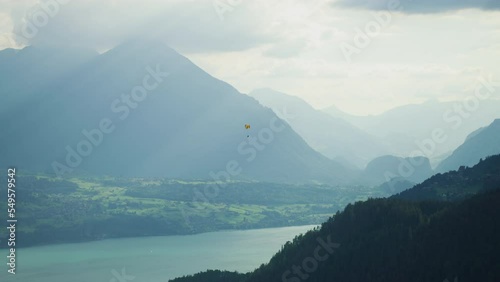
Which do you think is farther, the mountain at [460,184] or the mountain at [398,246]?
the mountain at [460,184]

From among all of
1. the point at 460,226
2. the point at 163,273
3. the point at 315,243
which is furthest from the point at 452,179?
the point at 163,273

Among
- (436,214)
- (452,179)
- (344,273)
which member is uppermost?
(452,179)

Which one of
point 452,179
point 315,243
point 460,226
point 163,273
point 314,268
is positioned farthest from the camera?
point 163,273

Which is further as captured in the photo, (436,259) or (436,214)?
(436,214)

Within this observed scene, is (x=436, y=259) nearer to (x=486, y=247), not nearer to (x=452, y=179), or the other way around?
(x=486, y=247)

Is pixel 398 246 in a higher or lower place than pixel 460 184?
lower

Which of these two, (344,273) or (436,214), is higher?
(436,214)

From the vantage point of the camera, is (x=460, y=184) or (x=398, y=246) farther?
(x=460, y=184)

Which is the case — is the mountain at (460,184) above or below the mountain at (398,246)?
above
